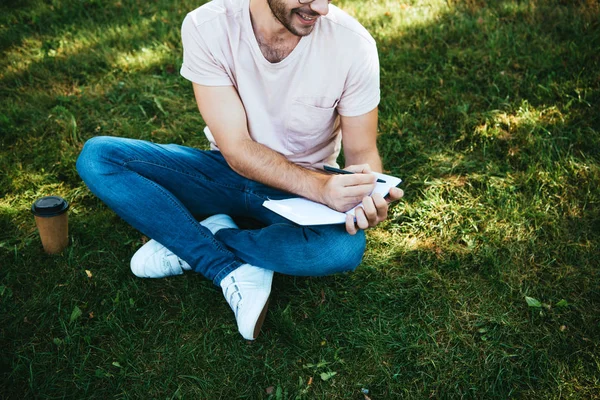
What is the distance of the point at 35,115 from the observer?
3840mm

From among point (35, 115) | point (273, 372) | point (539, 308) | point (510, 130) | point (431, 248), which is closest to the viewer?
point (273, 372)

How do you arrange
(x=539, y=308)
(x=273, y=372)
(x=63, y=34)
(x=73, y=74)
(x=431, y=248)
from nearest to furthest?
(x=273, y=372)
(x=539, y=308)
(x=431, y=248)
(x=73, y=74)
(x=63, y=34)

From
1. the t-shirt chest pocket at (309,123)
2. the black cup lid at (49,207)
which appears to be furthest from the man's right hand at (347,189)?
the black cup lid at (49,207)

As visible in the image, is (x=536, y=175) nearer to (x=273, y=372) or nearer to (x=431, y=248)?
(x=431, y=248)

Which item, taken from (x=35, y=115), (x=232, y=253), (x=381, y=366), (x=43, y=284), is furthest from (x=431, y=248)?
(x=35, y=115)

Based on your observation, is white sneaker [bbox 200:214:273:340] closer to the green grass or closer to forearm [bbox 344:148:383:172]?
the green grass

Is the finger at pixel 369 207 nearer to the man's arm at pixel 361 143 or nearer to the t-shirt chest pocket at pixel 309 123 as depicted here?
the man's arm at pixel 361 143

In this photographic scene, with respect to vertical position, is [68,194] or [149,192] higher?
[149,192]

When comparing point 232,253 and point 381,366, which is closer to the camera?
point 381,366

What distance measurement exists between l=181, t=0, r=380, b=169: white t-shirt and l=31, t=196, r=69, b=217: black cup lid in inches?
39.6

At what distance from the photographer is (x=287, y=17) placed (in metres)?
2.33

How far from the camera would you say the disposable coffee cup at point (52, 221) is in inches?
106

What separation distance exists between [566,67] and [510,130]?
853mm

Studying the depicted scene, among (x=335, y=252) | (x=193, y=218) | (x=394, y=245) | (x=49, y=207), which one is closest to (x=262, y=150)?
(x=193, y=218)
